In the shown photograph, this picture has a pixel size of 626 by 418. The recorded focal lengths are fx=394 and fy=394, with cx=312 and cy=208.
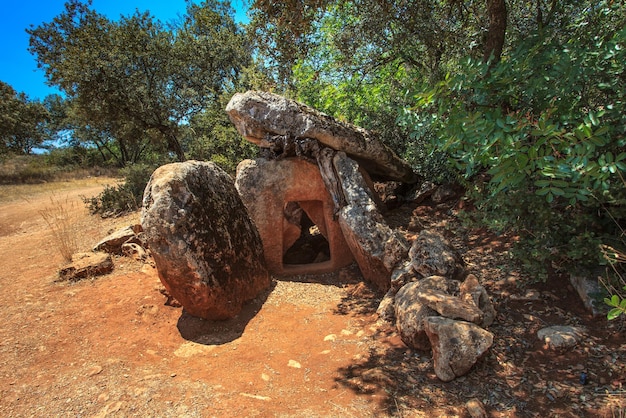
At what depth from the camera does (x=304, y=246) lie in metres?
6.34

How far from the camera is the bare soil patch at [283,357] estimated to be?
103 inches

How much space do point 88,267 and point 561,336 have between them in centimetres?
514

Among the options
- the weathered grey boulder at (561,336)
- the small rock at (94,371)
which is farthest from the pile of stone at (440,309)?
the small rock at (94,371)

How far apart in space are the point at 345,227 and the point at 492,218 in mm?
1723

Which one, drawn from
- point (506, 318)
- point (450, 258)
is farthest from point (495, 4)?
point (506, 318)

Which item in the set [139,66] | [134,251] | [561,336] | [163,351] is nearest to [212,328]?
[163,351]

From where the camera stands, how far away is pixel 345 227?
4785mm

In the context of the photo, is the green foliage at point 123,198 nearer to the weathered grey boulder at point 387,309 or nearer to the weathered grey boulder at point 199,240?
the weathered grey boulder at point 199,240

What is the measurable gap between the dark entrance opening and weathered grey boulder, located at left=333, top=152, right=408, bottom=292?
0.76 metres

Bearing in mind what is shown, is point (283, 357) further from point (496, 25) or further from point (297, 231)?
point (496, 25)

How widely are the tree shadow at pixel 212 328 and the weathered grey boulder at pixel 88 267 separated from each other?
1728mm

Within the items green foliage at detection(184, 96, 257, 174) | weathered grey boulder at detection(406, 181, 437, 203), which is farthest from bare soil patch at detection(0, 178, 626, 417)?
green foliage at detection(184, 96, 257, 174)

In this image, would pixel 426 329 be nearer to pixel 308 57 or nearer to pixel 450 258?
pixel 450 258

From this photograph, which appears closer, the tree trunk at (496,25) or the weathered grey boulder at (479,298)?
the weathered grey boulder at (479,298)
